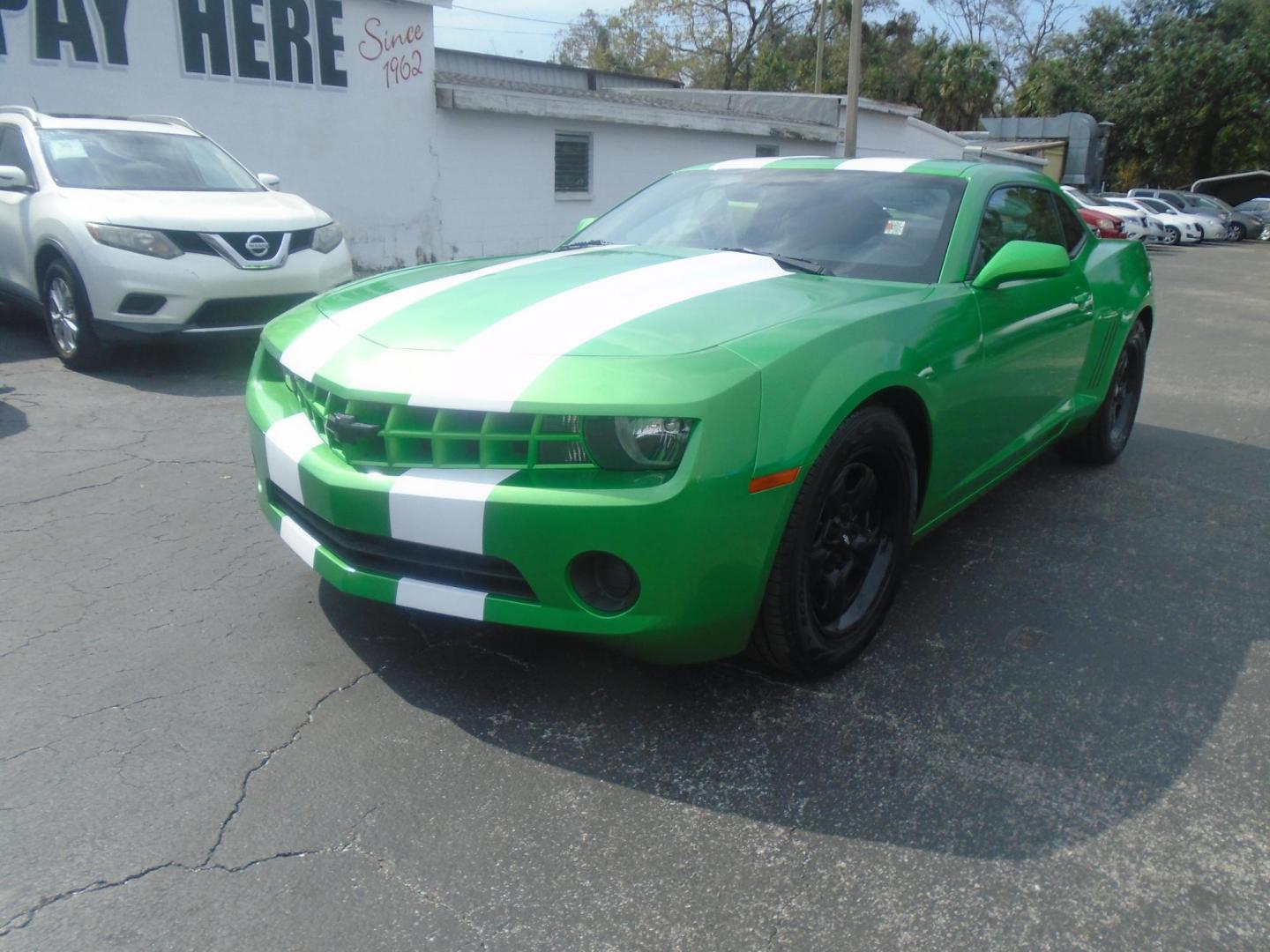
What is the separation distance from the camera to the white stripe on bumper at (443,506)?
236cm

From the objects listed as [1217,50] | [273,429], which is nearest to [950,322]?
[273,429]

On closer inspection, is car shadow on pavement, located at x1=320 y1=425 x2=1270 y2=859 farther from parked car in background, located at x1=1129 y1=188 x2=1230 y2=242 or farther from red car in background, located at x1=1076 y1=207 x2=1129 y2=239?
parked car in background, located at x1=1129 y1=188 x2=1230 y2=242

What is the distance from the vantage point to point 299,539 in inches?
110

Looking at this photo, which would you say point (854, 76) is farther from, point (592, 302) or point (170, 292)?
point (592, 302)

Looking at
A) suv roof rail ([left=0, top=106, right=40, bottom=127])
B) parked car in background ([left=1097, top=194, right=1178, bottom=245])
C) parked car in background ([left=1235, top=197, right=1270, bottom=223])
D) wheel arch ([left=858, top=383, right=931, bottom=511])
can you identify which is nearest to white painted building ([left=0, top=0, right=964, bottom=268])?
suv roof rail ([left=0, top=106, right=40, bottom=127])

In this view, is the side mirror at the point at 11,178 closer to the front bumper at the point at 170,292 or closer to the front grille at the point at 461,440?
the front bumper at the point at 170,292

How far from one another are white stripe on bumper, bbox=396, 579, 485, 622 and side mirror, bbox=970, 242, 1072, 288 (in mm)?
1969

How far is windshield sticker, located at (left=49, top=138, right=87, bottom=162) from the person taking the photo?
6941 millimetres

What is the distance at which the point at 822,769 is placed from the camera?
2.46m

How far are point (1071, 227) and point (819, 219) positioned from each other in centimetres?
172

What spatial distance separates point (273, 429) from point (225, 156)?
5680mm

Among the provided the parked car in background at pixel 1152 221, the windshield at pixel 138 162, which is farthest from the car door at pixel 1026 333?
the parked car in background at pixel 1152 221

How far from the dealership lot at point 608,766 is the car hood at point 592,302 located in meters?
0.93

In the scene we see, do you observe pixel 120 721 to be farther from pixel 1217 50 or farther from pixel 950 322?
pixel 1217 50
